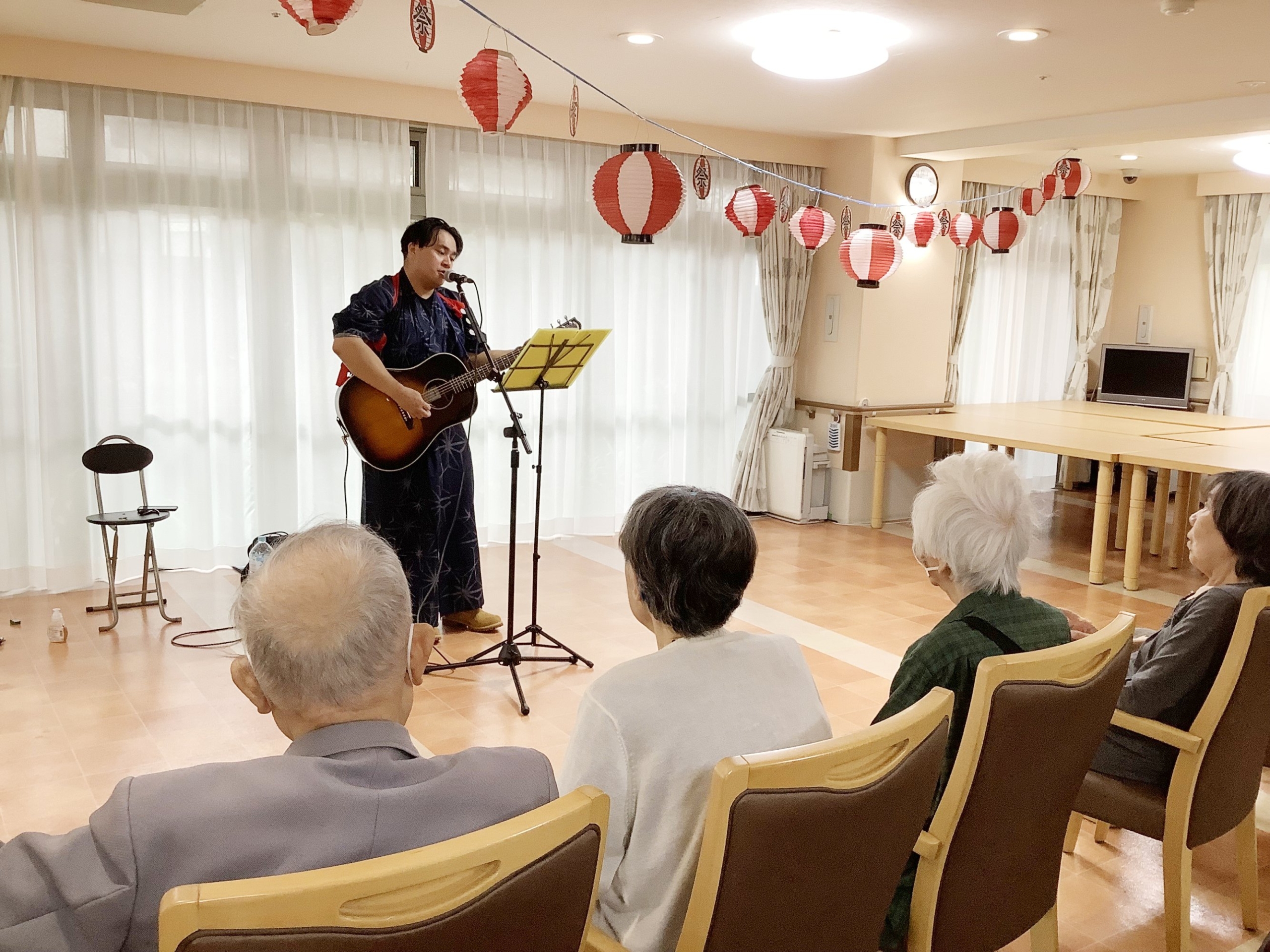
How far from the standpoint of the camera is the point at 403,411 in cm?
396

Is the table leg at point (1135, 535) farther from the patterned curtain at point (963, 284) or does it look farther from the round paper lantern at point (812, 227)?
the patterned curtain at point (963, 284)

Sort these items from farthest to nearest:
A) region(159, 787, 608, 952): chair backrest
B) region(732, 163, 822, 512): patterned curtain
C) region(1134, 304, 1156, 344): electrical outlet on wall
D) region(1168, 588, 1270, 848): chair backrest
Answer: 1. region(1134, 304, 1156, 344): electrical outlet on wall
2. region(732, 163, 822, 512): patterned curtain
3. region(1168, 588, 1270, 848): chair backrest
4. region(159, 787, 608, 952): chair backrest

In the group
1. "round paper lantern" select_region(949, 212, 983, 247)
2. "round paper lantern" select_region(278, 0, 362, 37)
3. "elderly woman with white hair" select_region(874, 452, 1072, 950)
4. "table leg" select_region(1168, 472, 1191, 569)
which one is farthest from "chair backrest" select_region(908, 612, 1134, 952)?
"round paper lantern" select_region(949, 212, 983, 247)

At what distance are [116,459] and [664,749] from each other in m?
3.98

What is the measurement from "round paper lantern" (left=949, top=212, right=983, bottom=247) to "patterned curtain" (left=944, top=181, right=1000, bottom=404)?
123cm

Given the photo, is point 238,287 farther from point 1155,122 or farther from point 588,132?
point 1155,122

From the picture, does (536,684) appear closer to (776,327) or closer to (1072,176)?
(776,327)

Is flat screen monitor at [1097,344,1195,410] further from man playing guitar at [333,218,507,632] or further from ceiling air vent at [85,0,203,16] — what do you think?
ceiling air vent at [85,0,203,16]

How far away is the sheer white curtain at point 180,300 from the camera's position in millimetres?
4992

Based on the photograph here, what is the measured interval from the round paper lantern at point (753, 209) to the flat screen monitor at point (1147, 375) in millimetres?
4699

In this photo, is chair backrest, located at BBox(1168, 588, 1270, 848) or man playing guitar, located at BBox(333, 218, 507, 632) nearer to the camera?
chair backrest, located at BBox(1168, 588, 1270, 848)

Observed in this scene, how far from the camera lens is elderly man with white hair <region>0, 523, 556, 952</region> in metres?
0.98

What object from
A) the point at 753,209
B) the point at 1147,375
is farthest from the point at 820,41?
the point at 1147,375

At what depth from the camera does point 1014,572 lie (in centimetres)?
198
